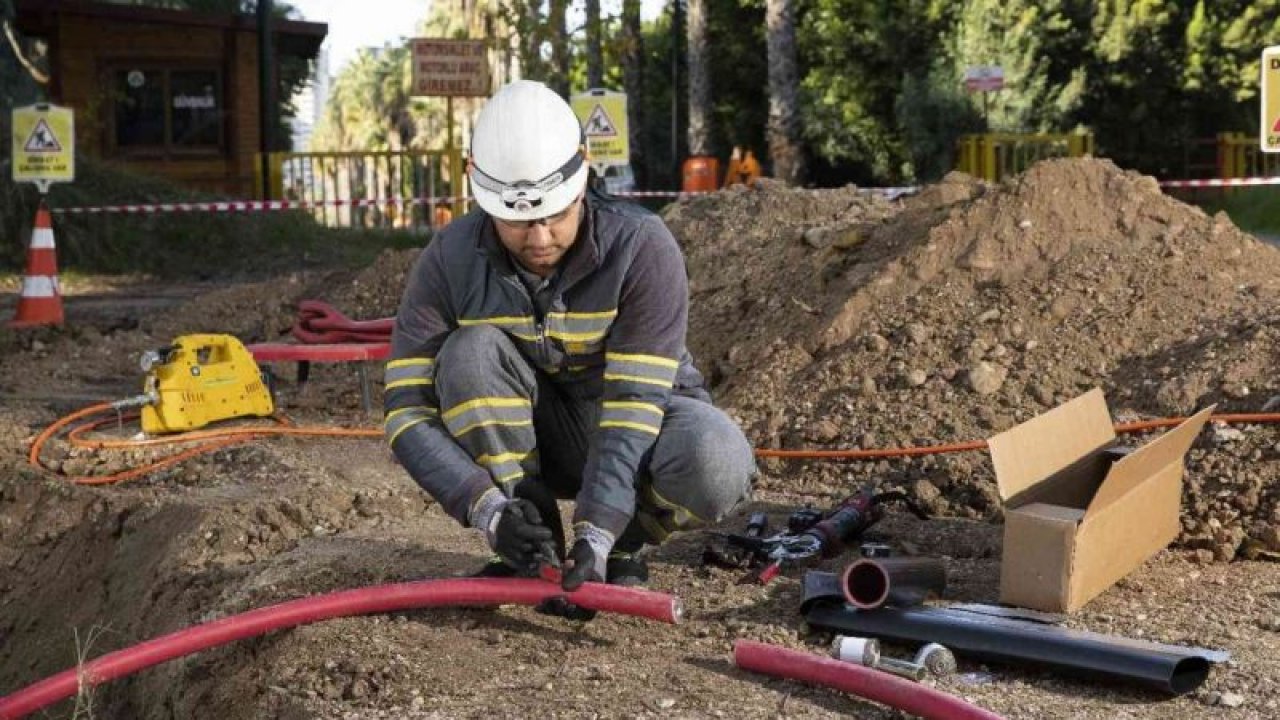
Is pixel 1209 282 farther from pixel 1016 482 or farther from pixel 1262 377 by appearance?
pixel 1016 482

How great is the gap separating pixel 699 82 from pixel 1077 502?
888 inches

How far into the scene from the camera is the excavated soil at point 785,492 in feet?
13.5

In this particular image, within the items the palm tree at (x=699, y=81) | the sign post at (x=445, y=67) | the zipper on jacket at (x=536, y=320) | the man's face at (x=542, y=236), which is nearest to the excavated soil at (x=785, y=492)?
the zipper on jacket at (x=536, y=320)

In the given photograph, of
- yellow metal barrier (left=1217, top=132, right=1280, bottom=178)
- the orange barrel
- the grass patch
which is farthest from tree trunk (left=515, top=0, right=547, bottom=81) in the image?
yellow metal barrier (left=1217, top=132, right=1280, bottom=178)

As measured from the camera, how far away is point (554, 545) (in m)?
4.31

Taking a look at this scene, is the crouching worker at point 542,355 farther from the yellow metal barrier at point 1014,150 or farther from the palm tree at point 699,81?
the palm tree at point 699,81

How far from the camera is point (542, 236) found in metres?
4.21

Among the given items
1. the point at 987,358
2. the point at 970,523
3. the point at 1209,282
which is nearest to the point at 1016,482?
the point at 970,523

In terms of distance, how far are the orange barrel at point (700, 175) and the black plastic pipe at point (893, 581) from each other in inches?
813

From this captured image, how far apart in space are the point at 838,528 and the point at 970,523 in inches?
32.0

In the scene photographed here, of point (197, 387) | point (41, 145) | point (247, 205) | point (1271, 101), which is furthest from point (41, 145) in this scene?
point (1271, 101)

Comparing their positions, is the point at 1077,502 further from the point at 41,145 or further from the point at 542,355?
the point at 41,145

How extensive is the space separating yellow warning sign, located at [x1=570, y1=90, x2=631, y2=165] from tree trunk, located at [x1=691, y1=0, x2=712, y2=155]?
38.9 feet

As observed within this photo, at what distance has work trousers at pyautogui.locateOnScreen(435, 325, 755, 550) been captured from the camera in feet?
14.2
